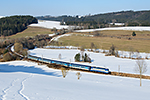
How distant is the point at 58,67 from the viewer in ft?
120

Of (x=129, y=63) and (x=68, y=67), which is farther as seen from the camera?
(x=129, y=63)

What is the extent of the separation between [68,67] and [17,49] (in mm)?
29452

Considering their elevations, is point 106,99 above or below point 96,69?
above

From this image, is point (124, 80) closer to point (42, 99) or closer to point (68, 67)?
point (68, 67)

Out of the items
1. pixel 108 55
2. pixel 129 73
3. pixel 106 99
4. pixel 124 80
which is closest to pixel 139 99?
pixel 106 99

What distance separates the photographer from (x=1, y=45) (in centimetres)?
6875

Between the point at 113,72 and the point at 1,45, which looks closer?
the point at 113,72

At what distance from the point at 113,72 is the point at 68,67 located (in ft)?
34.8

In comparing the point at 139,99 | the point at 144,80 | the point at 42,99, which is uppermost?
the point at 42,99

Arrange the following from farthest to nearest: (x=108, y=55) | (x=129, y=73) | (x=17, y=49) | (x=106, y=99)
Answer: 1. (x=17, y=49)
2. (x=108, y=55)
3. (x=129, y=73)
4. (x=106, y=99)

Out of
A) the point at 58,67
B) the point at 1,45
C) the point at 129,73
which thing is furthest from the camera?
the point at 1,45

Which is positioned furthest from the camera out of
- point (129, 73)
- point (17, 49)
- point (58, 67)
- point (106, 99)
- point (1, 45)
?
point (1, 45)

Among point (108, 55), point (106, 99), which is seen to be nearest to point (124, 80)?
point (106, 99)

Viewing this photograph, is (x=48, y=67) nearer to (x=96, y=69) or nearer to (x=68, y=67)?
(x=68, y=67)
